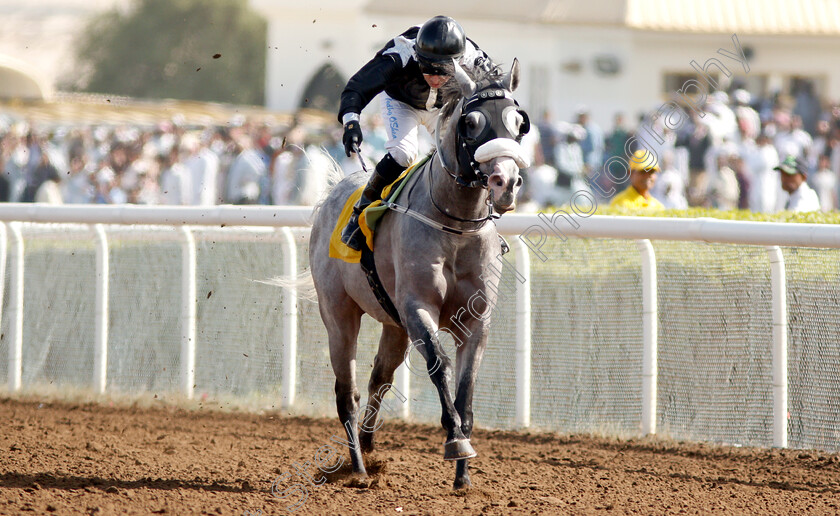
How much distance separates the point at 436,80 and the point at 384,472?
6.06ft

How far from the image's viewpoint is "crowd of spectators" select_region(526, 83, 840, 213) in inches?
466

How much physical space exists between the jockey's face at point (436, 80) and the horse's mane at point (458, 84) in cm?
6

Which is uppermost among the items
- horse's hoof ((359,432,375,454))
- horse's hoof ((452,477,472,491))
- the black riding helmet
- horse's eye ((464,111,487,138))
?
the black riding helmet

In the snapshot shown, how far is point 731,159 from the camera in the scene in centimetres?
1217

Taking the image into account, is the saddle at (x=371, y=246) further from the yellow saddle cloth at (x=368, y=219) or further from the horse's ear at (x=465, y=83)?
the horse's ear at (x=465, y=83)

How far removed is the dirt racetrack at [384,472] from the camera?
13.6 feet

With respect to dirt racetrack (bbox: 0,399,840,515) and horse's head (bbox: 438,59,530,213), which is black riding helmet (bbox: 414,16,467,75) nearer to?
horse's head (bbox: 438,59,530,213)

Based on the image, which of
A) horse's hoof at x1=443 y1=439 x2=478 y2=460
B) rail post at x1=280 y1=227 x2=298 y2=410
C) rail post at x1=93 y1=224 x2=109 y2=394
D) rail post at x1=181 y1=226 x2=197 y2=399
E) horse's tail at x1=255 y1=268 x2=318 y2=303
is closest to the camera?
horse's hoof at x1=443 y1=439 x2=478 y2=460

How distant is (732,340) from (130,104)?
17953mm

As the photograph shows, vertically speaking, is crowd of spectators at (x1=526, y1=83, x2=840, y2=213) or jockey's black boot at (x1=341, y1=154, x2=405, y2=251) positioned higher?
crowd of spectators at (x1=526, y1=83, x2=840, y2=213)

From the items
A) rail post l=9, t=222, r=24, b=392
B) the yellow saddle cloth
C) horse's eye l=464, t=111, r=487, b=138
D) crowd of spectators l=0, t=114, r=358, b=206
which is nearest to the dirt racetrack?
rail post l=9, t=222, r=24, b=392

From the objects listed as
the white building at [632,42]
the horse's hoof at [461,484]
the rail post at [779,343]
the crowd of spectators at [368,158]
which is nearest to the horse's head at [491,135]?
the horse's hoof at [461,484]

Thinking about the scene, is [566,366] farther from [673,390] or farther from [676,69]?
[676,69]

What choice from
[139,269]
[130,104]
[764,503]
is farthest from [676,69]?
[764,503]
